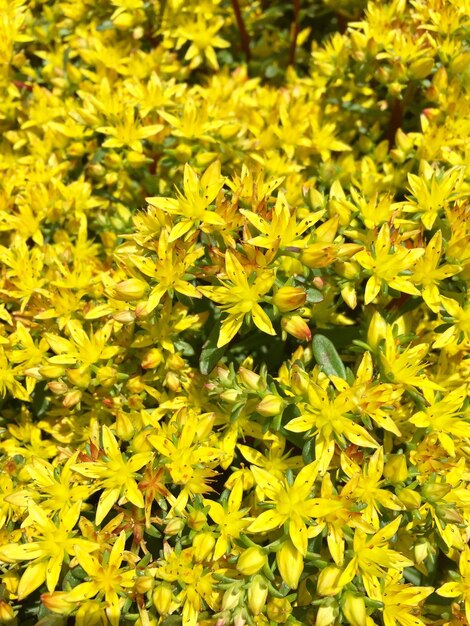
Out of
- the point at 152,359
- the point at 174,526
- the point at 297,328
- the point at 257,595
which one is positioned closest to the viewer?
the point at 257,595

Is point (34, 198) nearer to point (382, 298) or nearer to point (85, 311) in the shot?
point (85, 311)

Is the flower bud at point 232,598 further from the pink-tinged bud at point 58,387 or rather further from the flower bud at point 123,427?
the pink-tinged bud at point 58,387

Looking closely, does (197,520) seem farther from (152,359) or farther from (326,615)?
(152,359)

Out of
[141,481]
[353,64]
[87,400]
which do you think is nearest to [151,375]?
[87,400]

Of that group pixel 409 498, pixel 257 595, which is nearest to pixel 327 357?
pixel 409 498

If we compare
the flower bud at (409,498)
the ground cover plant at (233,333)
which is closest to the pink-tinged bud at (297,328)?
the ground cover plant at (233,333)

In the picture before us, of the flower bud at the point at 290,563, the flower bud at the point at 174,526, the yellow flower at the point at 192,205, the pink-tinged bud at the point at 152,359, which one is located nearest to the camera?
the flower bud at the point at 290,563
